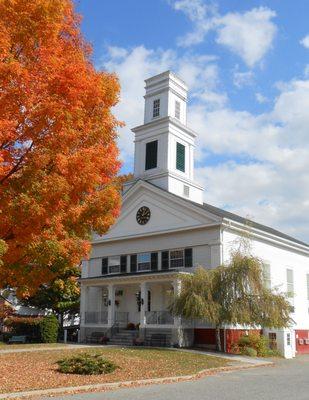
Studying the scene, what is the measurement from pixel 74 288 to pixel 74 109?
2811 cm

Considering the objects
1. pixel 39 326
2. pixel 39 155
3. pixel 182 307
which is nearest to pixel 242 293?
pixel 182 307

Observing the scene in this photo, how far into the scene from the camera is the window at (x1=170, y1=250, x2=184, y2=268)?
30.8 metres

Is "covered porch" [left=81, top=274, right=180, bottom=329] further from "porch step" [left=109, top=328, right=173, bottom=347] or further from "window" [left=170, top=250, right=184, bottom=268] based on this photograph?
"window" [left=170, top=250, right=184, bottom=268]

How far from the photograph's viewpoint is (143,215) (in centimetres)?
3322

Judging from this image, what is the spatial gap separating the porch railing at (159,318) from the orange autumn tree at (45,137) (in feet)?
53.5

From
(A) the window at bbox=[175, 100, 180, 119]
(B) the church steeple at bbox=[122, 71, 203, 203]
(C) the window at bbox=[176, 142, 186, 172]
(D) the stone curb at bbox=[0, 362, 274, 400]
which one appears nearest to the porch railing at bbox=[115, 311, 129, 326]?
(B) the church steeple at bbox=[122, 71, 203, 203]

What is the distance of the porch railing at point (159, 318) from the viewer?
94.8 ft

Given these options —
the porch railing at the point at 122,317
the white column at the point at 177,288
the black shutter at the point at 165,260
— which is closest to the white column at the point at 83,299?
the porch railing at the point at 122,317

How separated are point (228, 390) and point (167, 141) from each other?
23.1 m

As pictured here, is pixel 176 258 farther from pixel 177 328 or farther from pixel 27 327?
pixel 27 327

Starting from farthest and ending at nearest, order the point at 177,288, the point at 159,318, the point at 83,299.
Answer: the point at 83,299 → the point at 159,318 → the point at 177,288

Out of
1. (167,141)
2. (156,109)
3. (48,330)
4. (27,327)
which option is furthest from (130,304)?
(156,109)

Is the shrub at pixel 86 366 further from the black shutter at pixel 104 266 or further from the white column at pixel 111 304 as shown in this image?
the black shutter at pixel 104 266

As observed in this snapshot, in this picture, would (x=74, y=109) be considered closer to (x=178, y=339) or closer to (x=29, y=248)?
(x=29, y=248)
